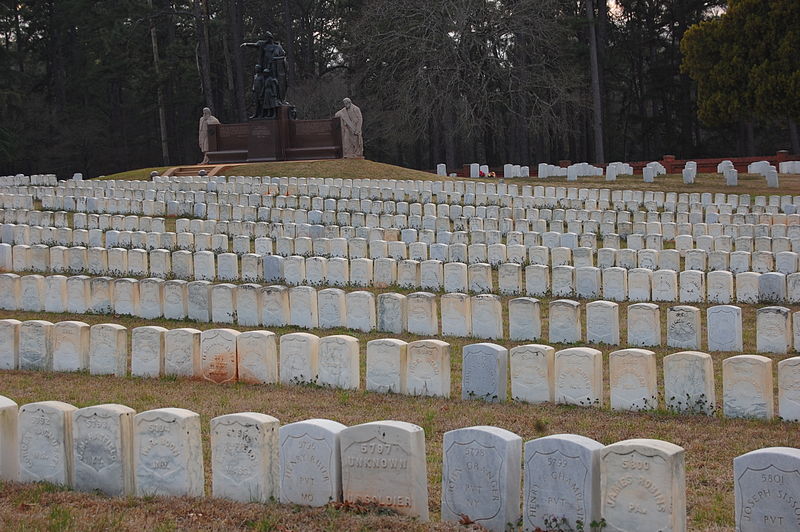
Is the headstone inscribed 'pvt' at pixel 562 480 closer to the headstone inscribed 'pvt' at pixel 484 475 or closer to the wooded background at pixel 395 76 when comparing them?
the headstone inscribed 'pvt' at pixel 484 475

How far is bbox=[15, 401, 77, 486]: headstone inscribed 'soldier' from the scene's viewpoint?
703cm

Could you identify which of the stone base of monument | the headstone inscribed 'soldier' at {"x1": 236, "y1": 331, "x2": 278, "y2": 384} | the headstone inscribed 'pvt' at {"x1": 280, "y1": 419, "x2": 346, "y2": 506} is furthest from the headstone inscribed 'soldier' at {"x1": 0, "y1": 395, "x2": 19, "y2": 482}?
the stone base of monument

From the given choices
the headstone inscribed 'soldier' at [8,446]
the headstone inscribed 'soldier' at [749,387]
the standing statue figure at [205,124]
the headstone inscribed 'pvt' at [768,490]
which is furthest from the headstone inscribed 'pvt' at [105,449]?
the standing statue figure at [205,124]

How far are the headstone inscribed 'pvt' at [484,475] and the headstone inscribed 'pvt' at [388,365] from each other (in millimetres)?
3597

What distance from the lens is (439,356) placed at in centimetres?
970

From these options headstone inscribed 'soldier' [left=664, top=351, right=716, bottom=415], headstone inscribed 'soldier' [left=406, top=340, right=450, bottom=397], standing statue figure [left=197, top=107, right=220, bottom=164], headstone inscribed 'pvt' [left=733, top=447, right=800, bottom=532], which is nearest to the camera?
headstone inscribed 'pvt' [left=733, top=447, right=800, bottom=532]

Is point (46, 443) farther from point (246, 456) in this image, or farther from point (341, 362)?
point (341, 362)

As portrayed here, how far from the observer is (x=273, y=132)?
34188mm

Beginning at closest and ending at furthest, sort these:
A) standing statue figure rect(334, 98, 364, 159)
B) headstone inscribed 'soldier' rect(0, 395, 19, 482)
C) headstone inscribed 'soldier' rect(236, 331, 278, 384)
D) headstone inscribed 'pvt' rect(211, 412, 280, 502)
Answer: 1. headstone inscribed 'pvt' rect(211, 412, 280, 502)
2. headstone inscribed 'soldier' rect(0, 395, 19, 482)
3. headstone inscribed 'soldier' rect(236, 331, 278, 384)
4. standing statue figure rect(334, 98, 364, 159)

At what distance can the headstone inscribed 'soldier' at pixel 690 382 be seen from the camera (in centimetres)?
895

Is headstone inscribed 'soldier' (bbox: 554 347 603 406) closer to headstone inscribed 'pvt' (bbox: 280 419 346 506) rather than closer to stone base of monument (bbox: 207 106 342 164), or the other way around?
headstone inscribed 'pvt' (bbox: 280 419 346 506)

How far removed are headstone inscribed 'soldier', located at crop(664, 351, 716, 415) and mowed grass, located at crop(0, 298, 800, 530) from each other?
0.15 meters

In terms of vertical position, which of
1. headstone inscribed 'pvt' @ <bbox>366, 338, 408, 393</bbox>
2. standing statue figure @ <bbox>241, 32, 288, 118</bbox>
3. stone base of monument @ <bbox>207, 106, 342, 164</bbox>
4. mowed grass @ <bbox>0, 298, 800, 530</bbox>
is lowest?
mowed grass @ <bbox>0, 298, 800, 530</bbox>

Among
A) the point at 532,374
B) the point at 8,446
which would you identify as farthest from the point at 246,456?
the point at 532,374
